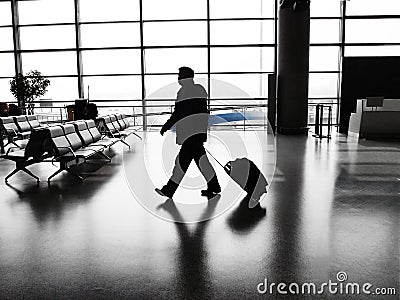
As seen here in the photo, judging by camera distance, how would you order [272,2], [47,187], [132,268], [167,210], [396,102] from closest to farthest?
[132,268] → [167,210] → [47,187] → [396,102] → [272,2]

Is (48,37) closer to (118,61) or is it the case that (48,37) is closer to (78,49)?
(78,49)

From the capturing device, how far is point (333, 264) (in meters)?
2.81

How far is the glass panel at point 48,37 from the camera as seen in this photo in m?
12.6

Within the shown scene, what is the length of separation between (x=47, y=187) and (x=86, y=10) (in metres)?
9.07

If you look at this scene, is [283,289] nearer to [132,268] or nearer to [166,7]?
[132,268]

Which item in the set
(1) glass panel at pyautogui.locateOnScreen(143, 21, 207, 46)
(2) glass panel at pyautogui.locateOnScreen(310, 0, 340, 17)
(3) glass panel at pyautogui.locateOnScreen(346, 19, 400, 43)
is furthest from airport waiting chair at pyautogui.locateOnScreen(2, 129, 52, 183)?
(3) glass panel at pyautogui.locateOnScreen(346, 19, 400, 43)

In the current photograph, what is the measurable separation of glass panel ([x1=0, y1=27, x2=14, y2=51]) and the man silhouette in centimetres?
1097

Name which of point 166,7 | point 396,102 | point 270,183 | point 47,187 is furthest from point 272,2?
point 47,187

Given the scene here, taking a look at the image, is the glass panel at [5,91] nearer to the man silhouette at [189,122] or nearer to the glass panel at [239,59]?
the glass panel at [239,59]

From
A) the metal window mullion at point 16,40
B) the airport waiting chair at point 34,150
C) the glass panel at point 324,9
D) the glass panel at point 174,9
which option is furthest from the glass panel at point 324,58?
the metal window mullion at point 16,40

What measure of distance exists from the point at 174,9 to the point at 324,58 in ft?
17.3

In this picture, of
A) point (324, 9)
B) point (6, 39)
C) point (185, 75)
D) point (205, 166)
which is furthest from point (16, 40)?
point (205, 166)

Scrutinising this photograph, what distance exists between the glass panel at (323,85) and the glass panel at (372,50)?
2.94 ft

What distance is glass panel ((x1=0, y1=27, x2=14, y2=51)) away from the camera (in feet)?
41.8
